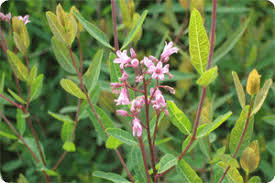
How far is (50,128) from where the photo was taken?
6.97 feet

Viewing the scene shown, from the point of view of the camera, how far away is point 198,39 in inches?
38.7

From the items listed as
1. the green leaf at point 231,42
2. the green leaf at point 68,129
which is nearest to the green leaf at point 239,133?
the green leaf at point 231,42

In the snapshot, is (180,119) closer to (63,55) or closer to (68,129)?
(63,55)

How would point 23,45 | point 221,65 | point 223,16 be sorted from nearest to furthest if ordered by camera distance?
point 23,45, point 221,65, point 223,16

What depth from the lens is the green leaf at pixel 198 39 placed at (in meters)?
0.97

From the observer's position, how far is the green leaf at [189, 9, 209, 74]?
97cm

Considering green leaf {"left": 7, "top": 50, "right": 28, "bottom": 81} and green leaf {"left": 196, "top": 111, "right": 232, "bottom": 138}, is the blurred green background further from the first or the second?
green leaf {"left": 196, "top": 111, "right": 232, "bottom": 138}

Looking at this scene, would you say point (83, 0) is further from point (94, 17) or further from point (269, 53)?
point (269, 53)

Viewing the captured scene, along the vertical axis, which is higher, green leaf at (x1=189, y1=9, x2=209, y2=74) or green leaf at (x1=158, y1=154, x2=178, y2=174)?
green leaf at (x1=189, y1=9, x2=209, y2=74)

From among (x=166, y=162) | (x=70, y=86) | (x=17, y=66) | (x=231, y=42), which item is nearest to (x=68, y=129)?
(x=17, y=66)

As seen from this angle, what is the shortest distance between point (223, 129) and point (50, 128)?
1039mm

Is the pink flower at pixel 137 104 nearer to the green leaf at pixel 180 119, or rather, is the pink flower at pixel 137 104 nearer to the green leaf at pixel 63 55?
the green leaf at pixel 180 119

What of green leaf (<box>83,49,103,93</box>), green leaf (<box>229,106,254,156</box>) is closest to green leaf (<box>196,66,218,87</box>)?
green leaf (<box>229,106,254,156</box>)

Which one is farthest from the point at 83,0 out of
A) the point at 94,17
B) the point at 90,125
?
the point at 90,125
